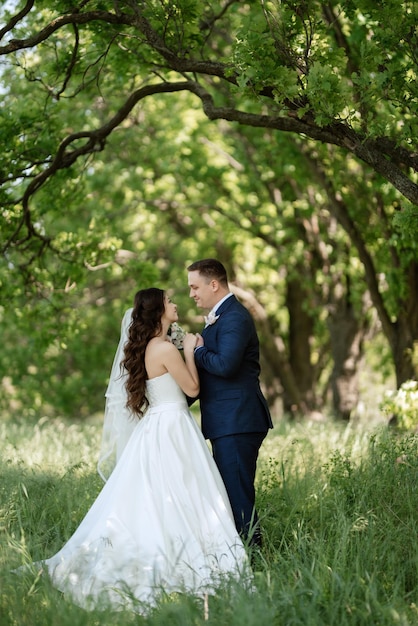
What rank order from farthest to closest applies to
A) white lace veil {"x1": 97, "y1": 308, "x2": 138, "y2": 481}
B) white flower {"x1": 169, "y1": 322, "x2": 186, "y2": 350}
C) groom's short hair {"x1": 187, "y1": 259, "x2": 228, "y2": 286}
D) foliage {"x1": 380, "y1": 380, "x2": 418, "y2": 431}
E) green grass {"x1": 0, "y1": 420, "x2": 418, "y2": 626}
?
foliage {"x1": 380, "y1": 380, "x2": 418, "y2": 431}, white lace veil {"x1": 97, "y1": 308, "x2": 138, "y2": 481}, white flower {"x1": 169, "y1": 322, "x2": 186, "y2": 350}, groom's short hair {"x1": 187, "y1": 259, "x2": 228, "y2": 286}, green grass {"x1": 0, "y1": 420, "x2": 418, "y2": 626}

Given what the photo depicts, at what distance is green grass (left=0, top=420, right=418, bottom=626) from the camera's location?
4574 mm

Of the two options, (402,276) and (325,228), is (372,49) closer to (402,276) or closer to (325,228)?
(402,276)

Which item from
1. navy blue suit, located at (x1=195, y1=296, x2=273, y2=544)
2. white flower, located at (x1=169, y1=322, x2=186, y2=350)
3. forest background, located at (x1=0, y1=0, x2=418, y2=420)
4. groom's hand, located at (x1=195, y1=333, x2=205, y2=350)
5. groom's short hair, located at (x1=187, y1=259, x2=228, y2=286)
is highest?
forest background, located at (x1=0, y1=0, x2=418, y2=420)

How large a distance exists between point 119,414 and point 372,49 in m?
3.49

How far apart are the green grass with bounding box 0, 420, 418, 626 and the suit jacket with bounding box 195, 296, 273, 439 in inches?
34.1

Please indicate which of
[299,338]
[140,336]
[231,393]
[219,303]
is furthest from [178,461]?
[299,338]

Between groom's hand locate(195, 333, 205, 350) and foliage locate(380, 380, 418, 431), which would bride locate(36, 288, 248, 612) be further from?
foliage locate(380, 380, 418, 431)

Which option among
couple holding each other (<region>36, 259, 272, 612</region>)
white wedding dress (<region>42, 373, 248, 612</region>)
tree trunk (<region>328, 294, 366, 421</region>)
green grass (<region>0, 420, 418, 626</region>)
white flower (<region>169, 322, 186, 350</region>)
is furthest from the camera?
tree trunk (<region>328, 294, 366, 421</region>)

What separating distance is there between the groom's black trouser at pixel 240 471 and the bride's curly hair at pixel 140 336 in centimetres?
71

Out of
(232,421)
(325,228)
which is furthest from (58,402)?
(232,421)

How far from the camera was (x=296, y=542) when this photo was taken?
5816mm

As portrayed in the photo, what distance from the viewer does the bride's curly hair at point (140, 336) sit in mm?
6152

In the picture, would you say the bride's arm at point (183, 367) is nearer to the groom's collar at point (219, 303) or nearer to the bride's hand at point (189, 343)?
the bride's hand at point (189, 343)

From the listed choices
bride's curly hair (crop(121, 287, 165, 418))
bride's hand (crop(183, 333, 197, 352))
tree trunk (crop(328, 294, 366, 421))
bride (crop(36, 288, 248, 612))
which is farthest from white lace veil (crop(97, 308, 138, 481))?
tree trunk (crop(328, 294, 366, 421))
